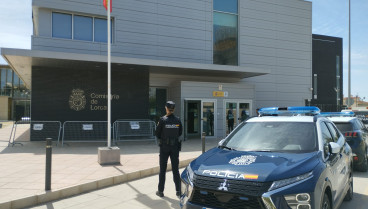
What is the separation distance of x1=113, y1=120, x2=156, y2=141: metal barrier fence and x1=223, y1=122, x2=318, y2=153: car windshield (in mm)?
9249

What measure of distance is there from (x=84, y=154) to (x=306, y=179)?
8699mm

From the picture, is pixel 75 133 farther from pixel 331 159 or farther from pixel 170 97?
pixel 331 159

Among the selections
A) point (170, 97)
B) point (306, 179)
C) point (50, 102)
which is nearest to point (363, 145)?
point (306, 179)

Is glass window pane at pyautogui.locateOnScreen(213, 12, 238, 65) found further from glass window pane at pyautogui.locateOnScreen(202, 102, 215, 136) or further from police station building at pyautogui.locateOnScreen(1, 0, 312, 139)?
glass window pane at pyautogui.locateOnScreen(202, 102, 215, 136)

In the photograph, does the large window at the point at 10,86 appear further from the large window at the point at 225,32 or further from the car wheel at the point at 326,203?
the car wheel at the point at 326,203

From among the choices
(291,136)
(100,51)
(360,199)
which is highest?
(100,51)

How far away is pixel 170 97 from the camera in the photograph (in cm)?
1777

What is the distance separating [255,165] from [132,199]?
10.4 feet

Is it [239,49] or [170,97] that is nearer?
[170,97]

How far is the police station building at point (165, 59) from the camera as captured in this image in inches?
556

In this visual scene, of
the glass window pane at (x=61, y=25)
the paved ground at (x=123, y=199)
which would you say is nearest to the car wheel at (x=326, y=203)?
the paved ground at (x=123, y=199)

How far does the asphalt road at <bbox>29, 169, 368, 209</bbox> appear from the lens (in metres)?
5.40

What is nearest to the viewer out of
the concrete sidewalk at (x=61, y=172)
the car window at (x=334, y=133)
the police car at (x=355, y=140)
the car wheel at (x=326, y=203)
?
the car wheel at (x=326, y=203)

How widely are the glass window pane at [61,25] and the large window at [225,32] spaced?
8767mm
